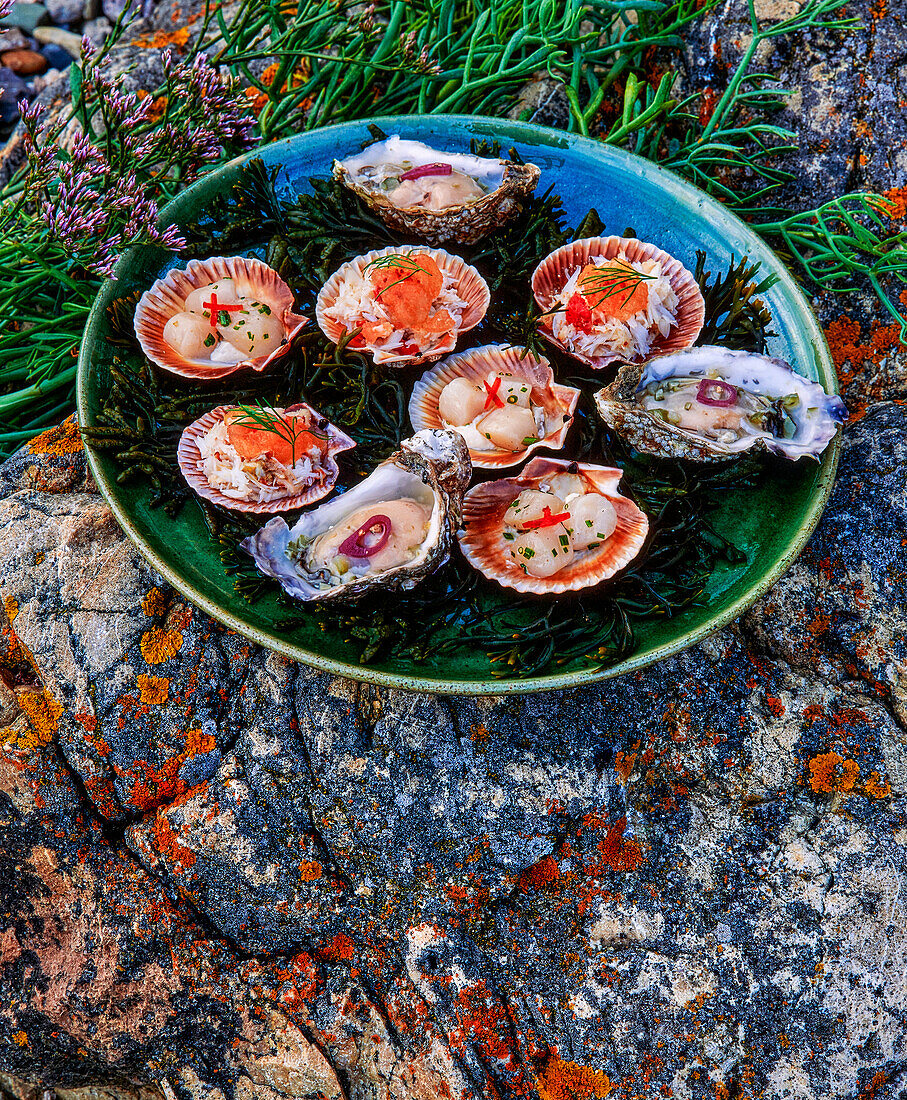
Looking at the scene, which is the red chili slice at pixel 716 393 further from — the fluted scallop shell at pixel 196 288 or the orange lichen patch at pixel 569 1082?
the orange lichen patch at pixel 569 1082

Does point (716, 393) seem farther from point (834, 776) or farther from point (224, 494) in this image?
point (224, 494)

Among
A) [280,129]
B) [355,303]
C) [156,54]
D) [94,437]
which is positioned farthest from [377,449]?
[156,54]

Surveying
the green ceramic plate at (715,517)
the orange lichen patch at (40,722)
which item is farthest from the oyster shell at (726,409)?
the orange lichen patch at (40,722)

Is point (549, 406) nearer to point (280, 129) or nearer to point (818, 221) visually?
point (818, 221)

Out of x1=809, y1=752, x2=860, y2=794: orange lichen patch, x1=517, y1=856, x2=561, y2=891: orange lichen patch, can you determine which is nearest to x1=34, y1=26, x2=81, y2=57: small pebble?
x1=517, y1=856, x2=561, y2=891: orange lichen patch

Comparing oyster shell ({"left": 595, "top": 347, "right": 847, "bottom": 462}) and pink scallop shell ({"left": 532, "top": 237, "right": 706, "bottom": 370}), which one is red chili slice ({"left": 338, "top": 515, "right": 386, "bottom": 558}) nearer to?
oyster shell ({"left": 595, "top": 347, "right": 847, "bottom": 462})

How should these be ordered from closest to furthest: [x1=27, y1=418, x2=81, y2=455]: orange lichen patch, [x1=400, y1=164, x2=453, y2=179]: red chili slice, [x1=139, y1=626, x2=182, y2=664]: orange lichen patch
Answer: [x1=139, y1=626, x2=182, y2=664]: orange lichen patch
[x1=27, y1=418, x2=81, y2=455]: orange lichen patch
[x1=400, y1=164, x2=453, y2=179]: red chili slice
